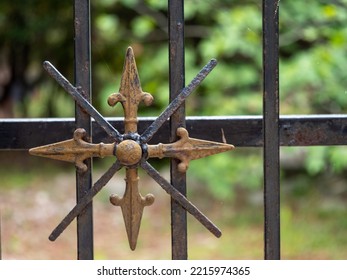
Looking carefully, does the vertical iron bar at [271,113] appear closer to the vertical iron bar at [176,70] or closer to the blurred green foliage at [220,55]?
the vertical iron bar at [176,70]

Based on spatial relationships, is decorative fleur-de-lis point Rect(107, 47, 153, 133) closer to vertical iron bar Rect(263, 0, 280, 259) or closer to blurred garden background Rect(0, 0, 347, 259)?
vertical iron bar Rect(263, 0, 280, 259)

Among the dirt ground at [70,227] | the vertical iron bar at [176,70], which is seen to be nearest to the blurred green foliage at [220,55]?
the dirt ground at [70,227]

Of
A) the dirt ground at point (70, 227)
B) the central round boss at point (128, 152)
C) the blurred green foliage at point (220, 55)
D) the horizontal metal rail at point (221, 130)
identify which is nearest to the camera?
the central round boss at point (128, 152)

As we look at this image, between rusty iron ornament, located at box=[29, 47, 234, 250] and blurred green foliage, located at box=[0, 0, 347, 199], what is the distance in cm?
165

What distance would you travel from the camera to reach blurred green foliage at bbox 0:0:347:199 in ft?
10.9

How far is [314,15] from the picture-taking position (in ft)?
10.9

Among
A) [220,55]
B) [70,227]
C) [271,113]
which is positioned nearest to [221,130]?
[271,113]

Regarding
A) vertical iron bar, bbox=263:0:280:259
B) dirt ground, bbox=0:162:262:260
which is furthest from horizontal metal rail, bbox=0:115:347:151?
dirt ground, bbox=0:162:262:260

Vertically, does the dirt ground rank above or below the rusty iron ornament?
below

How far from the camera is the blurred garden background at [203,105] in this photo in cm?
342

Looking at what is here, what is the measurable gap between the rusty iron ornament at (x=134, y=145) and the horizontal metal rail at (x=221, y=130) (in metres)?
0.11

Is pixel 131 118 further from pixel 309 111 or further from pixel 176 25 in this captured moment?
pixel 309 111

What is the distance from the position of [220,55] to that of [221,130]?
119 inches
